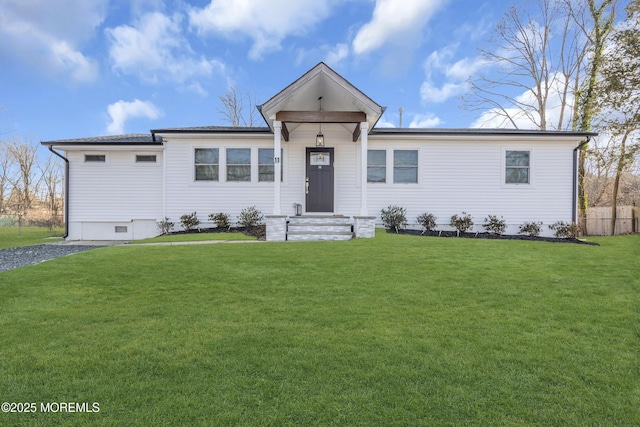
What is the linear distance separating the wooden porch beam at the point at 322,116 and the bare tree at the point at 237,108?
18296mm

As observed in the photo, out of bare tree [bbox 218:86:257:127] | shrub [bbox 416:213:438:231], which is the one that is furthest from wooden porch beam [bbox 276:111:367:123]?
bare tree [bbox 218:86:257:127]

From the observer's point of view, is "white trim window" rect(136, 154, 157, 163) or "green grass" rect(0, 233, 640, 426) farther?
"white trim window" rect(136, 154, 157, 163)

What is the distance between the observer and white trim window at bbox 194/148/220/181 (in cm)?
1213

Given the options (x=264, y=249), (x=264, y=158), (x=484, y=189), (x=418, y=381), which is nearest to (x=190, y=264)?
(x=264, y=249)

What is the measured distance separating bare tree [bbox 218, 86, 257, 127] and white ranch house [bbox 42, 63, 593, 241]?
1550cm

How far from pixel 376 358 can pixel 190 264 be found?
14.5 ft

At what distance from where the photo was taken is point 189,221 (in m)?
11.8

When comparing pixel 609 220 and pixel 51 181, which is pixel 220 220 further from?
pixel 51 181

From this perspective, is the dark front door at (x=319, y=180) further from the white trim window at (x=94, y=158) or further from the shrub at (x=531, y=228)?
the white trim window at (x=94, y=158)

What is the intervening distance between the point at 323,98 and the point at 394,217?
4.73 m

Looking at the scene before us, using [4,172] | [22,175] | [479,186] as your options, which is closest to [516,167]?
[479,186]

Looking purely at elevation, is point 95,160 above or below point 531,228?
above

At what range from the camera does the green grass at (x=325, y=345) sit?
1969 millimetres

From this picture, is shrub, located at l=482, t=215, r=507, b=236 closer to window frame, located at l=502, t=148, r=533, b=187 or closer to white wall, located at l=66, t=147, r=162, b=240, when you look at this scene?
window frame, located at l=502, t=148, r=533, b=187
